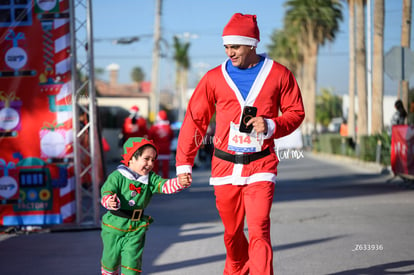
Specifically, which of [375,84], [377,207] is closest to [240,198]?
[377,207]

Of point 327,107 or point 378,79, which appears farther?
point 327,107

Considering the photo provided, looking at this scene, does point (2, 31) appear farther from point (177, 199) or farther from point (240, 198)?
point (177, 199)

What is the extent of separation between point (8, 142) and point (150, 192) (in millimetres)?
4384

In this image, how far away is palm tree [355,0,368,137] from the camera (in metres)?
32.3

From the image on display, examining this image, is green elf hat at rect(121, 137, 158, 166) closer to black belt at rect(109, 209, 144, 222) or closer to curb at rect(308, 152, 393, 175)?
black belt at rect(109, 209, 144, 222)

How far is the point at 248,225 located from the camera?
17.5 feet

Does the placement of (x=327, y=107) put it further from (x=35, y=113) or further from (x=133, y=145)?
(x=133, y=145)

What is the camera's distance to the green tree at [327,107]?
113m

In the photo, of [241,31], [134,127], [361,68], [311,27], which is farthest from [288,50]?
[241,31]

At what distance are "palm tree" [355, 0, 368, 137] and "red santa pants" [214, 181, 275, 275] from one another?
27582mm

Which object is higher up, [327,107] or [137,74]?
[137,74]

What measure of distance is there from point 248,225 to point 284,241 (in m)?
3.37

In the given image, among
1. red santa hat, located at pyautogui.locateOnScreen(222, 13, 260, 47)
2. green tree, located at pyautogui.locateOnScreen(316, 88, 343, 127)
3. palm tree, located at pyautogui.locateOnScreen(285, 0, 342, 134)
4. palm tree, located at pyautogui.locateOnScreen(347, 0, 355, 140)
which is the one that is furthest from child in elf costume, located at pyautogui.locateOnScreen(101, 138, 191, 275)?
green tree, located at pyautogui.locateOnScreen(316, 88, 343, 127)

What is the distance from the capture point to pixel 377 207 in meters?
12.0
